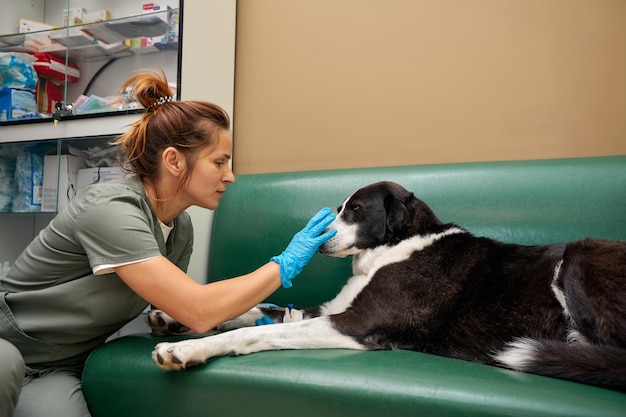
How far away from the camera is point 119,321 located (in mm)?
1636

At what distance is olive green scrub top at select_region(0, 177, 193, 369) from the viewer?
4.65ft

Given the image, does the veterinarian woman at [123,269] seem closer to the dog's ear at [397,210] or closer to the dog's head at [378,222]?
the dog's head at [378,222]

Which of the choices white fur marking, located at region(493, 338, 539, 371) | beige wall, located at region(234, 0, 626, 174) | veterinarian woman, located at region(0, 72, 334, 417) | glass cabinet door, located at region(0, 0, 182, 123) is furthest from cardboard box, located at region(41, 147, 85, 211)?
white fur marking, located at region(493, 338, 539, 371)

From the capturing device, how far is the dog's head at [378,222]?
171cm

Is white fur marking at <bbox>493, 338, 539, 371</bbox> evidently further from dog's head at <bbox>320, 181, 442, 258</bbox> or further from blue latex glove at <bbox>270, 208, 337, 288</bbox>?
blue latex glove at <bbox>270, 208, 337, 288</bbox>

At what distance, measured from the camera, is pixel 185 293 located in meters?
1.40

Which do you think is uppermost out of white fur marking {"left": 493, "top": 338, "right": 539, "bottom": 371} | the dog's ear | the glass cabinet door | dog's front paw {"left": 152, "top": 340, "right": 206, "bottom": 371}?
the glass cabinet door

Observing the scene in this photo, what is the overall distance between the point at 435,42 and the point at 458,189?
2.92 feet

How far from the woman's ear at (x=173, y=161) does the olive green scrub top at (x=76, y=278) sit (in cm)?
14

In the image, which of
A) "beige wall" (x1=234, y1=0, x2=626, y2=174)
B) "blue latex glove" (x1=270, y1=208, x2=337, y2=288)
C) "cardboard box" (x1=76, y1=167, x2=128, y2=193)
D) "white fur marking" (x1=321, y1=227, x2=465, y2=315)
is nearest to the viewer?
"blue latex glove" (x1=270, y1=208, x2=337, y2=288)

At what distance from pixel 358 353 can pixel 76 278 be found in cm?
94

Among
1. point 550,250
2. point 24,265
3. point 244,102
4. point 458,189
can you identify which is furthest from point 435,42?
point 24,265

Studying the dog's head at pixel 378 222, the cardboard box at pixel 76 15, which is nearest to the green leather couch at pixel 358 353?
the dog's head at pixel 378 222

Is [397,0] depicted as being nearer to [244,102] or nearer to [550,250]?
[244,102]
